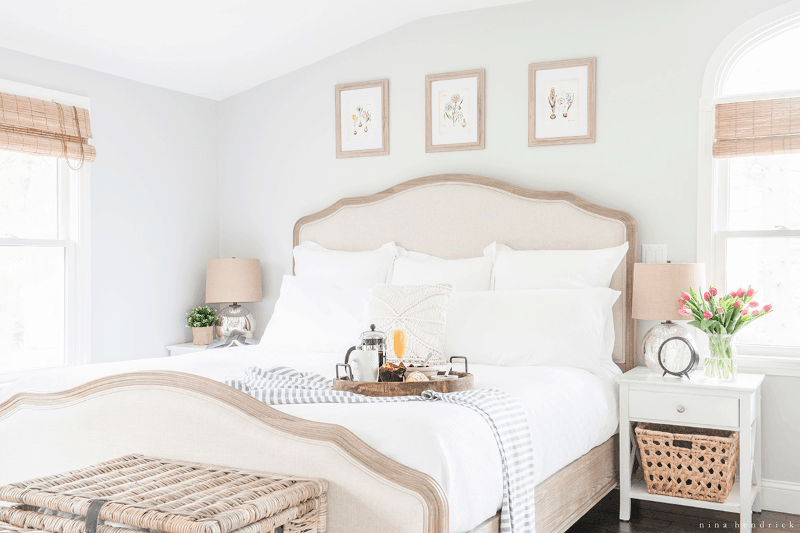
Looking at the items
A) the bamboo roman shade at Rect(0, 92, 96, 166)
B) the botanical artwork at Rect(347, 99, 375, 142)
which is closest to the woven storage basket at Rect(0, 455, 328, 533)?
the bamboo roman shade at Rect(0, 92, 96, 166)

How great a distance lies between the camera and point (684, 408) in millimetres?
3125

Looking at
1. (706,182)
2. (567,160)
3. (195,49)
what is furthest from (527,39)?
(195,49)

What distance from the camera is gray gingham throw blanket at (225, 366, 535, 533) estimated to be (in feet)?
7.24

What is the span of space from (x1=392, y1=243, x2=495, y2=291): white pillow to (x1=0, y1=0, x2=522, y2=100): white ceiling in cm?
144

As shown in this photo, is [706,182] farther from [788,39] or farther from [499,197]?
[499,197]

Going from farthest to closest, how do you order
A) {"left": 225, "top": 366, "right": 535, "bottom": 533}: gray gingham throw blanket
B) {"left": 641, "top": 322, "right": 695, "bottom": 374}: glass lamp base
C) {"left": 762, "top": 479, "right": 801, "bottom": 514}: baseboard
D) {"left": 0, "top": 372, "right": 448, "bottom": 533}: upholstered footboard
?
{"left": 762, "top": 479, "right": 801, "bottom": 514}: baseboard < {"left": 641, "top": 322, "right": 695, "bottom": 374}: glass lamp base < {"left": 225, "top": 366, "right": 535, "bottom": 533}: gray gingham throw blanket < {"left": 0, "top": 372, "right": 448, "bottom": 533}: upholstered footboard

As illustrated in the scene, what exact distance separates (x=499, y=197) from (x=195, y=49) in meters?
1.89

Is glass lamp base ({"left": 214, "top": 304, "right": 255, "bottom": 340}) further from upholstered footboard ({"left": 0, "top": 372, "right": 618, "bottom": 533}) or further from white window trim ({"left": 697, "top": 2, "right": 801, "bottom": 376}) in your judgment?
white window trim ({"left": 697, "top": 2, "right": 801, "bottom": 376})

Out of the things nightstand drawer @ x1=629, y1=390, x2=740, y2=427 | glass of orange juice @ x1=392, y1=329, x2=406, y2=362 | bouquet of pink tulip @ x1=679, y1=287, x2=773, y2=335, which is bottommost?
nightstand drawer @ x1=629, y1=390, x2=740, y2=427

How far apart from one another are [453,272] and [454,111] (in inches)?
39.5

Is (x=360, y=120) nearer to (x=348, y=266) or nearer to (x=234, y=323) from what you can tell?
(x=348, y=266)

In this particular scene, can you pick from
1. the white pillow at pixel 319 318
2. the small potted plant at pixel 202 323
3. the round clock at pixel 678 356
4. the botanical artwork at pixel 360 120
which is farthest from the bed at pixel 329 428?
the small potted plant at pixel 202 323

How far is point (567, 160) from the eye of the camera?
3924 millimetres

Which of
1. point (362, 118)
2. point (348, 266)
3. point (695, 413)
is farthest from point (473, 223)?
point (695, 413)
